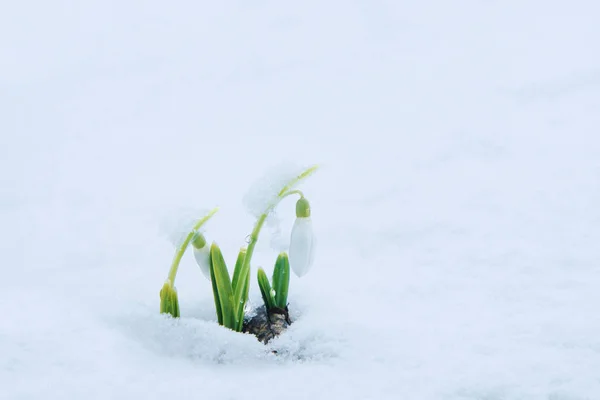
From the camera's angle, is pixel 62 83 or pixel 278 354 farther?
pixel 62 83

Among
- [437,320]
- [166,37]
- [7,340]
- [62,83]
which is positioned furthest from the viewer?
[166,37]

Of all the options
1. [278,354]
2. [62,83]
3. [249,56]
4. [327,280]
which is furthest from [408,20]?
[278,354]

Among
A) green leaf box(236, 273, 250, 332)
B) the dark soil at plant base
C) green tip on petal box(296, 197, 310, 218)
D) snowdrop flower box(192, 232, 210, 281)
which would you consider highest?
green tip on petal box(296, 197, 310, 218)

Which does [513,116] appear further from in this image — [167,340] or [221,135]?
[167,340]

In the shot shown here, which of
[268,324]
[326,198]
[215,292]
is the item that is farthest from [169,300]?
[326,198]

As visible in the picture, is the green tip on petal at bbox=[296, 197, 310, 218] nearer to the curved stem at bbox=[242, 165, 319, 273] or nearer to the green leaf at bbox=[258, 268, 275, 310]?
the curved stem at bbox=[242, 165, 319, 273]

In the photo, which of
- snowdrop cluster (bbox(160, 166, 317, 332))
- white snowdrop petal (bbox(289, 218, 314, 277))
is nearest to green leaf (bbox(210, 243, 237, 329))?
snowdrop cluster (bbox(160, 166, 317, 332))

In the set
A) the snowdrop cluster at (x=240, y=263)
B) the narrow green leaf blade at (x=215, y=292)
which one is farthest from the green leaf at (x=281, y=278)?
the narrow green leaf blade at (x=215, y=292)
